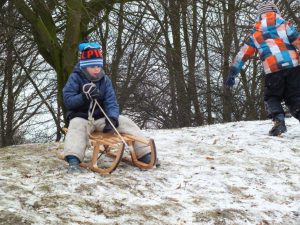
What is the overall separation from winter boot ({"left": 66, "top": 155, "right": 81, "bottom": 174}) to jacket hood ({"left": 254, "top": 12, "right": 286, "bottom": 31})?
3.68 m

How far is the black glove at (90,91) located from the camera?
17.1ft

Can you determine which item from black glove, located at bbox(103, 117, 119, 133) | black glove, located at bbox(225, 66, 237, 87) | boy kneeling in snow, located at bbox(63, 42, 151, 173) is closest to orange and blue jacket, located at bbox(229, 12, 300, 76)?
black glove, located at bbox(225, 66, 237, 87)

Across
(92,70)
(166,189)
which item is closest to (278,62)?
(92,70)

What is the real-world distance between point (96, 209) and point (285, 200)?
1821 millimetres

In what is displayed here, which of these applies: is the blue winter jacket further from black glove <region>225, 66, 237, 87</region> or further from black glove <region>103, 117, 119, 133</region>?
black glove <region>225, 66, 237, 87</region>

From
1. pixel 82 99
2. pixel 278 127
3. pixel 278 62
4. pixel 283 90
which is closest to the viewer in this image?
pixel 82 99

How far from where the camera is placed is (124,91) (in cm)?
1518

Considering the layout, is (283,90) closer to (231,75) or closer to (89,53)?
(231,75)

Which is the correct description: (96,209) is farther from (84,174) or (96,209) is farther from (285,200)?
(285,200)

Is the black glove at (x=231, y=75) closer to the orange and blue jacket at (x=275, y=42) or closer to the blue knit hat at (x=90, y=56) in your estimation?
the orange and blue jacket at (x=275, y=42)

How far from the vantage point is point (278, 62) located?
22.8 feet

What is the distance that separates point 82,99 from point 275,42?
10.6ft

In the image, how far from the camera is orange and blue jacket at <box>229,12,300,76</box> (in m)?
6.96

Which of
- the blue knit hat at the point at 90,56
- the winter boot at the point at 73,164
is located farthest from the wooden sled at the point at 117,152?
the blue knit hat at the point at 90,56
